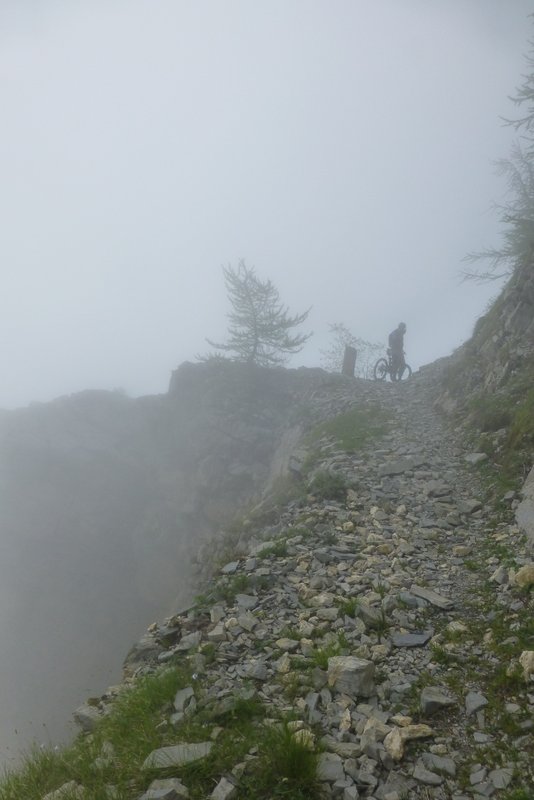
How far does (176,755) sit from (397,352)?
26074 mm

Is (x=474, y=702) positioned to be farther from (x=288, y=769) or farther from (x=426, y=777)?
(x=288, y=769)

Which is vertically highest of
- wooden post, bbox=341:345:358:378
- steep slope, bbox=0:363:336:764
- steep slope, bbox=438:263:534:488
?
wooden post, bbox=341:345:358:378

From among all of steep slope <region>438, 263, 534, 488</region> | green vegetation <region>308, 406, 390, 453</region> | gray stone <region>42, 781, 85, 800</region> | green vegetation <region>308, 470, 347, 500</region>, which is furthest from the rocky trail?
green vegetation <region>308, 406, 390, 453</region>

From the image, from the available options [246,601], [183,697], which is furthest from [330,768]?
[246,601]

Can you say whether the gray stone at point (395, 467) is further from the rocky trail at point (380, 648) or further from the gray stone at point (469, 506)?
the gray stone at point (469, 506)

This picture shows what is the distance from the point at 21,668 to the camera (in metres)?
21.8

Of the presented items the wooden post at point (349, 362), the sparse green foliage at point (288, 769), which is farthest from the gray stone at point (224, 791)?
the wooden post at point (349, 362)

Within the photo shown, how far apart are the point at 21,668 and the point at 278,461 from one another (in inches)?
577

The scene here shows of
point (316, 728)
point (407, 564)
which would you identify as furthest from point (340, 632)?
point (407, 564)

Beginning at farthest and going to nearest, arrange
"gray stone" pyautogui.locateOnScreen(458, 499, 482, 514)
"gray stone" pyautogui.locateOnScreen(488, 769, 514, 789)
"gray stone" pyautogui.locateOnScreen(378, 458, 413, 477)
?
1. "gray stone" pyautogui.locateOnScreen(378, 458, 413, 477)
2. "gray stone" pyautogui.locateOnScreen(458, 499, 482, 514)
3. "gray stone" pyautogui.locateOnScreen(488, 769, 514, 789)

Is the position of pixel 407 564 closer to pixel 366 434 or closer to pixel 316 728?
pixel 316 728

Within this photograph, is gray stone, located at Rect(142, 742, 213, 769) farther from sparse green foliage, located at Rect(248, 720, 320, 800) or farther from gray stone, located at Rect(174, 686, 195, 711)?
gray stone, located at Rect(174, 686, 195, 711)

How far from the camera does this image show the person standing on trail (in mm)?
28031

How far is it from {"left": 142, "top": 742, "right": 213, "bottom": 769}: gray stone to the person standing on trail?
83.2 ft
